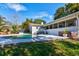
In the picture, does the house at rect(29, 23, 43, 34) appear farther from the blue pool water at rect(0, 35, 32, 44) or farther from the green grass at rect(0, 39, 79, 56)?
the green grass at rect(0, 39, 79, 56)

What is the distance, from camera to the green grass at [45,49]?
20.4 feet

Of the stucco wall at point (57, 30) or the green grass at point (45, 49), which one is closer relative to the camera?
the green grass at point (45, 49)

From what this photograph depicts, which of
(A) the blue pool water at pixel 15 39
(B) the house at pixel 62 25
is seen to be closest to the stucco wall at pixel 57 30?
(B) the house at pixel 62 25

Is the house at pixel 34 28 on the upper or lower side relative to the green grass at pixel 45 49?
upper

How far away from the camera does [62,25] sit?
7.50 m

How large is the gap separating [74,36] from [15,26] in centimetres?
213

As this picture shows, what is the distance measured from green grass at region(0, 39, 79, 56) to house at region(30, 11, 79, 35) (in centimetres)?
58

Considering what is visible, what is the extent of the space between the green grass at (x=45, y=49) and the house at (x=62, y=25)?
0.58 metres

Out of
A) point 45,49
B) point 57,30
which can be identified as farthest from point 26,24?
point 57,30

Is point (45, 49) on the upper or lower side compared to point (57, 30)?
lower

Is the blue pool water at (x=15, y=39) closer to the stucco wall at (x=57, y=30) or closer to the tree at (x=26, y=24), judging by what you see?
the tree at (x=26, y=24)

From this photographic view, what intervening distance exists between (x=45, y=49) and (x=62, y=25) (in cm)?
157

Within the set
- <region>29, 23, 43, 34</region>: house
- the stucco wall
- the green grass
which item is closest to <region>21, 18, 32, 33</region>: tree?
<region>29, 23, 43, 34</region>: house

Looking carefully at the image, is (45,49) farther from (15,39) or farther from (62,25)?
(62,25)
